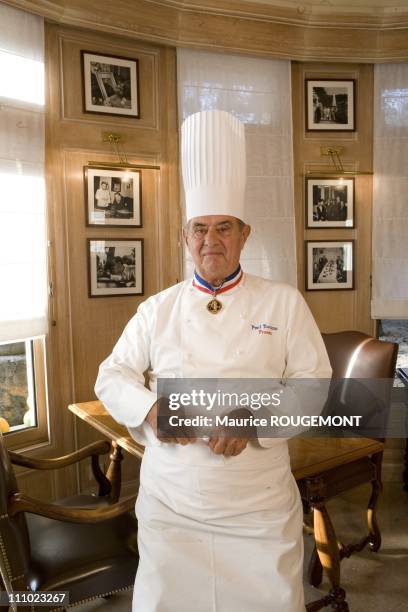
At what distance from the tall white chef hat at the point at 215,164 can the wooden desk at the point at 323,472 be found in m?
1.00

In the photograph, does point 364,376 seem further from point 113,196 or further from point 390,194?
point 113,196

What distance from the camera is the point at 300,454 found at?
6.82ft

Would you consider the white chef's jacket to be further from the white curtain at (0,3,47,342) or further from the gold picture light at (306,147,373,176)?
the gold picture light at (306,147,373,176)

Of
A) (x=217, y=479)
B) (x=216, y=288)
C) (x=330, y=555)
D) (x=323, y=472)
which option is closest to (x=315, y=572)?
(x=330, y=555)

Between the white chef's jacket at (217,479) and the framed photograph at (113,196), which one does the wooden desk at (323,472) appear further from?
the framed photograph at (113,196)

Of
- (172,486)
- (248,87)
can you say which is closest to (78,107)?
(248,87)

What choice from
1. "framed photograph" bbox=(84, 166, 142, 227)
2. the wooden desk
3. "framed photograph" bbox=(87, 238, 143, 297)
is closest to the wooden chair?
the wooden desk

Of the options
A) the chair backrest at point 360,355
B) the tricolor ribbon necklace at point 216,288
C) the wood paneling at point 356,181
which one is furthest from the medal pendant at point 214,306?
the wood paneling at point 356,181

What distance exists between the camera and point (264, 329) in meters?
1.57

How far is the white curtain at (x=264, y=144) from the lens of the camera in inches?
129

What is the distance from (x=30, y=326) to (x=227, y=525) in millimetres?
1707

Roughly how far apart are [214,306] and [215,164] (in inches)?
18.4

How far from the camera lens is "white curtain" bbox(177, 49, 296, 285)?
3.27m

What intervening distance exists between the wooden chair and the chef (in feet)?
1.65
